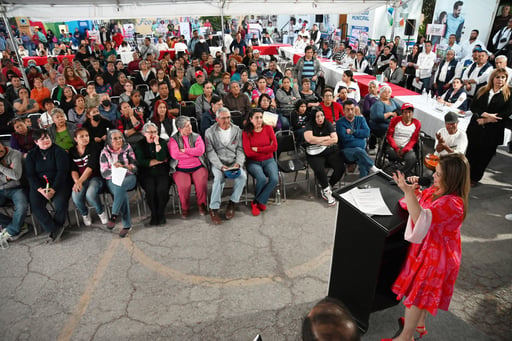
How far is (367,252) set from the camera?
8.28ft

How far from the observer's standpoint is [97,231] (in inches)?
183

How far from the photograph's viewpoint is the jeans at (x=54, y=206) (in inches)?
173

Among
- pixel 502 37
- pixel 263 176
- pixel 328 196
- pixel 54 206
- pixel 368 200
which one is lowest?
pixel 328 196

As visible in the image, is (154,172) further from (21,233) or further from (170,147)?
(21,233)

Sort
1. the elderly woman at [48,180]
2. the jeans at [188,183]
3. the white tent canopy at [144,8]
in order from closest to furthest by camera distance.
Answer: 1. the elderly woman at [48,180]
2. the jeans at [188,183]
3. the white tent canopy at [144,8]

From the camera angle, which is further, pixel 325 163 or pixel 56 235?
pixel 325 163

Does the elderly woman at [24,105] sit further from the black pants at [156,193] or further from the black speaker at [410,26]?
the black speaker at [410,26]

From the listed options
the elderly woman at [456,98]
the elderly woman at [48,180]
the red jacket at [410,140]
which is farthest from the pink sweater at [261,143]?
the elderly woman at [456,98]

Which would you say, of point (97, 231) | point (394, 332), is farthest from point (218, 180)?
point (394, 332)

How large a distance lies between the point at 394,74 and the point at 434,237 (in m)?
7.40

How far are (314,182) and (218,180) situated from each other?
1.85m

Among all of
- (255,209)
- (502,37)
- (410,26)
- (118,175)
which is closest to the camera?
(118,175)

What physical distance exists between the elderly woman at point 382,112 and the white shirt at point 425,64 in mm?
3700

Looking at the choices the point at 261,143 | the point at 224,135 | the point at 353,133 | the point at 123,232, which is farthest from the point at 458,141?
the point at 123,232
